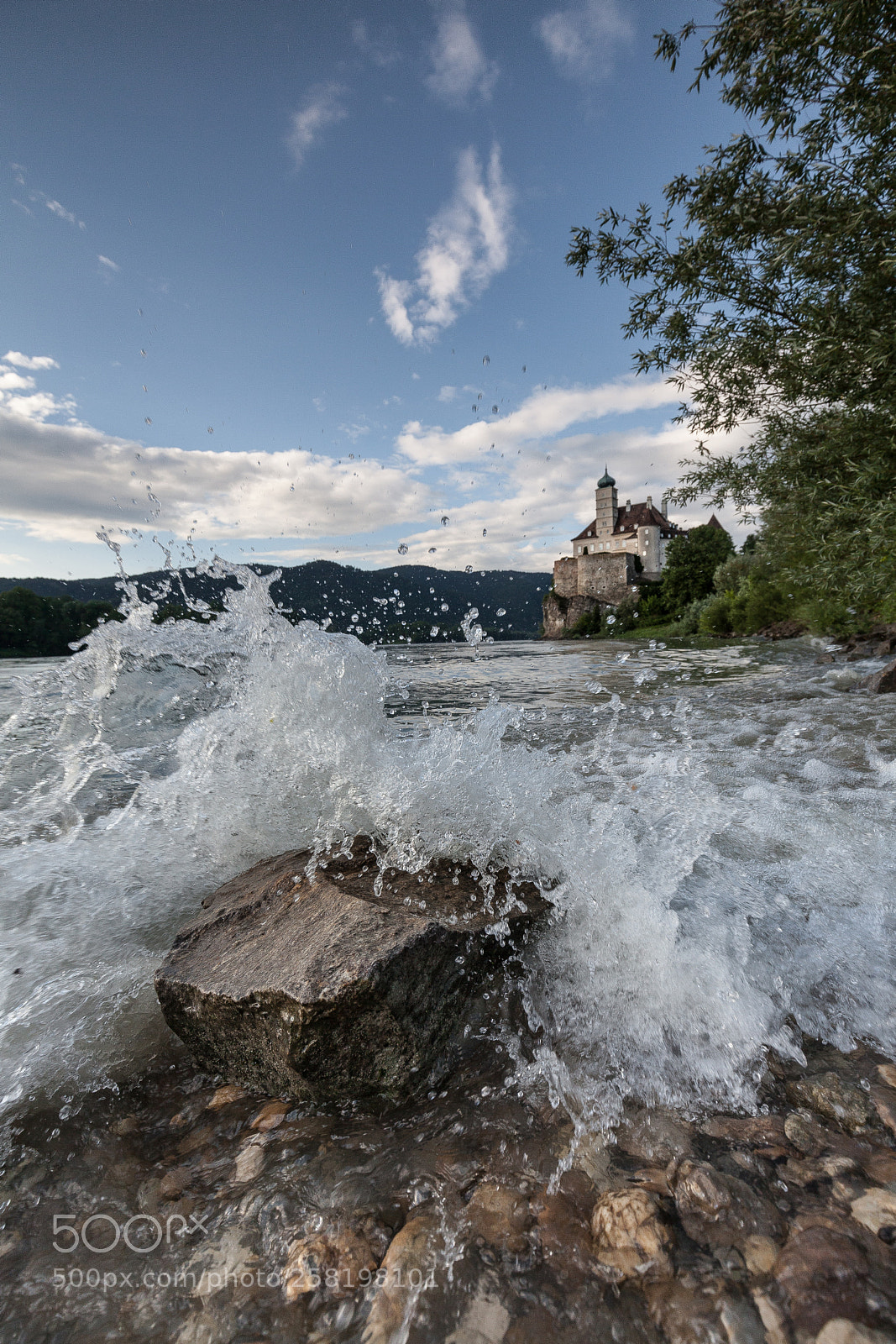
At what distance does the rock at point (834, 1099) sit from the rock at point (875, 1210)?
0.30m

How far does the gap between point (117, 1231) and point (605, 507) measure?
95.0 m

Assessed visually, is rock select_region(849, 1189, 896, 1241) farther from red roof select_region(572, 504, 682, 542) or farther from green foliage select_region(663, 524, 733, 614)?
red roof select_region(572, 504, 682, 542)

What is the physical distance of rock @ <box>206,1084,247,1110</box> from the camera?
252 cm

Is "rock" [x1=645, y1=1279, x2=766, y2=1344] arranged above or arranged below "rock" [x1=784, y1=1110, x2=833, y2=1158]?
above

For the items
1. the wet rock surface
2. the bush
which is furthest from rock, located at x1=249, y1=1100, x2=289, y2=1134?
the bush

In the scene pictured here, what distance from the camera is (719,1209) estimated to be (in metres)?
1.81

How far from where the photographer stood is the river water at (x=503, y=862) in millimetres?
2559

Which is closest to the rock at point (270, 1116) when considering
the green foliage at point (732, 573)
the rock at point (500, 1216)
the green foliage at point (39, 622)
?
the rock at point (500, 1216)

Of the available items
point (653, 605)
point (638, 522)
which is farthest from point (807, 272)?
point (638, 522)

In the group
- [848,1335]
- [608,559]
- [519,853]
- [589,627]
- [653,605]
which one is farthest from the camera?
[608,559]

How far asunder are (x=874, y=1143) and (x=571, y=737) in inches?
268

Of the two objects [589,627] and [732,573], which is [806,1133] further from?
[589,627]

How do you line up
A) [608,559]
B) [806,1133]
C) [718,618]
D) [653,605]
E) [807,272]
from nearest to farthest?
1. [806,1133]
2. [807,272]
3. [718,618]
4. [653,605]
5. [608,559]

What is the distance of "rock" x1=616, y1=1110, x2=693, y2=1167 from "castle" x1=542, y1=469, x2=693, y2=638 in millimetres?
76119
